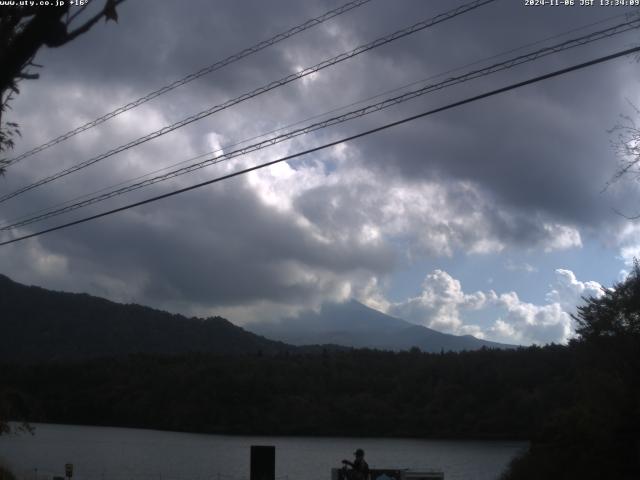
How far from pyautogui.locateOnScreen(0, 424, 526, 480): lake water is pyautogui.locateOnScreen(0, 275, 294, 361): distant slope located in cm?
5510

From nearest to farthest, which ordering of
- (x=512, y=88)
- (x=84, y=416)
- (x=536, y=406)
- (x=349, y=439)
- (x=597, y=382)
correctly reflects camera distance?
1. (x=512, y=88)
2. (x=597, y=382)
3. (x=536, y=406)
4. (x=349, y=439)
5. (x=84, y=416)

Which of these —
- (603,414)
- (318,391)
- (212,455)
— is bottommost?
(212,455)

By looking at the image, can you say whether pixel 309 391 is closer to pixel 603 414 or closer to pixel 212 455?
pixel 212 455

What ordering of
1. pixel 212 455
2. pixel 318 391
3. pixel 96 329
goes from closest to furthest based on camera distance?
pixel 212 455, pixel 318 391, pixel 96 329

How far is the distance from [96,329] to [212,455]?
106 m

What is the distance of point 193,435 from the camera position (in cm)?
11219

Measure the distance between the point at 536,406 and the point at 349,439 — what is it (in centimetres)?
3227

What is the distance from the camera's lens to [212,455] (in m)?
74.3

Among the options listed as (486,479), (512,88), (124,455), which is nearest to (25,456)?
(124,455)

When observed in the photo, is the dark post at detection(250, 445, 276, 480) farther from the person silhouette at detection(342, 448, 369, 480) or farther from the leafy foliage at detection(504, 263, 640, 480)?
the leafy foliage at detection(504, 263, 640, 480)

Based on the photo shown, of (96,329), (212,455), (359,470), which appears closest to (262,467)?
(359,470)

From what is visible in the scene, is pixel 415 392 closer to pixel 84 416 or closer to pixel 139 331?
pixel 84 416

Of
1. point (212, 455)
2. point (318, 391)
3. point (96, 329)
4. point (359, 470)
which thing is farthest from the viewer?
point (96, 329)

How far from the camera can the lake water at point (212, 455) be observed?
5653 cm
